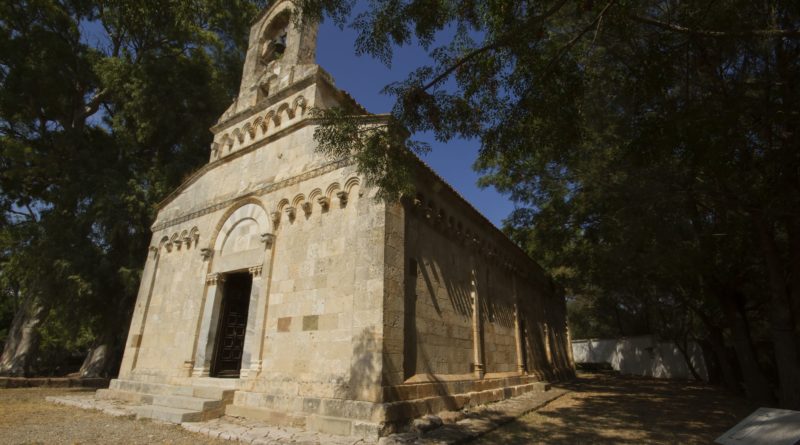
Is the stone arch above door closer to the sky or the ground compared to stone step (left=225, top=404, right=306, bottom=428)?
closer to the sky

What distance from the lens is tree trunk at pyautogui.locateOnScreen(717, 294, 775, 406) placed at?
10.3 metres

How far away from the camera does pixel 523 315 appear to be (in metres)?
13.9

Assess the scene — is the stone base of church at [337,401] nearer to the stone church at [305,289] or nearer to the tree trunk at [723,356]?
the stone church at [305,289]

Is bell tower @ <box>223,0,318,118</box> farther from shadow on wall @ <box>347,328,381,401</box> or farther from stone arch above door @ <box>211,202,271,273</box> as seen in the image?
shadow on wall @ <box>347,328,381,401</box>

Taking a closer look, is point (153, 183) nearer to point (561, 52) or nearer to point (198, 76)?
point (198, 76)

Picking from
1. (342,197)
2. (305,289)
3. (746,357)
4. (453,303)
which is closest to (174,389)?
(305,289)

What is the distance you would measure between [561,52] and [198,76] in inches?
662

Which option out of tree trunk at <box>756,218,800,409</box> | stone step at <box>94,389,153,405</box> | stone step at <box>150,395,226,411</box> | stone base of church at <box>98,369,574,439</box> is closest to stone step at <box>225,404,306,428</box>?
Result: stone base of church at <box>98,369,574,439</box>

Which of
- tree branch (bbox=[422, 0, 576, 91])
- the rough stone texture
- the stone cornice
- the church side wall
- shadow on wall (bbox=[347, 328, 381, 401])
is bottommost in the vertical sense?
the rough stone texture

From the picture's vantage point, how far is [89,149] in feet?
54.1

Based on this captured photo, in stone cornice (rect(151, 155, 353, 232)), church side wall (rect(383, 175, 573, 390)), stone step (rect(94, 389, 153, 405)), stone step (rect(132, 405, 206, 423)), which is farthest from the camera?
stone step (rect(94, 389, 153, 405))

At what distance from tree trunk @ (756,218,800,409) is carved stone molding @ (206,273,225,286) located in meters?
11.1

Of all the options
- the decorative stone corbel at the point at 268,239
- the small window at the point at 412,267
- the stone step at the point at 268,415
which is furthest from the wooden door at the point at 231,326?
the small window at the point at 412,267

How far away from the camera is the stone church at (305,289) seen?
6.64 meters
